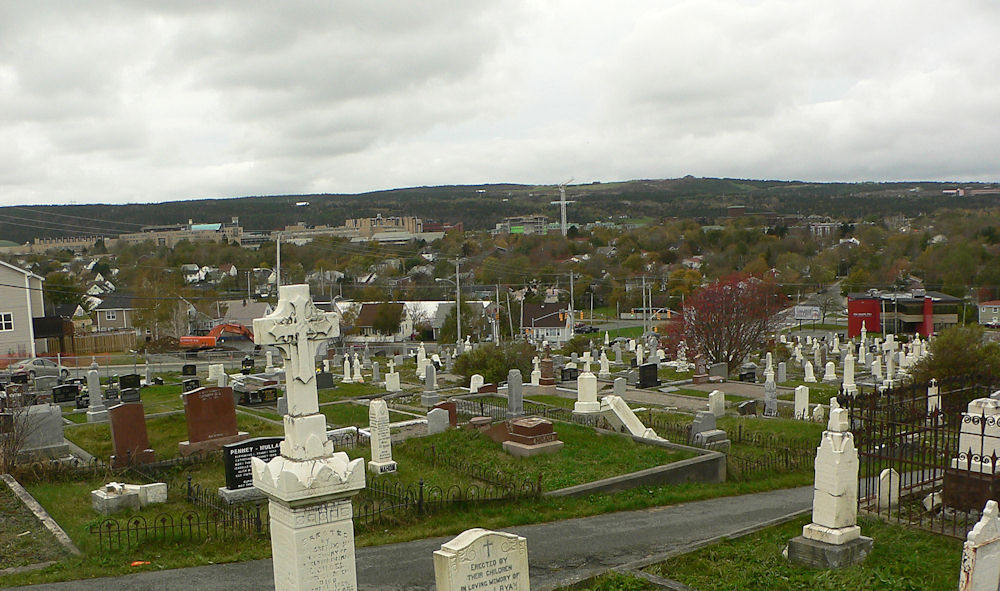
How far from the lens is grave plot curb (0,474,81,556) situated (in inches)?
432

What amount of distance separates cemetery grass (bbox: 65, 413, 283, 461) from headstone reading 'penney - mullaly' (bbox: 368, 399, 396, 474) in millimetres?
Answer: 4970

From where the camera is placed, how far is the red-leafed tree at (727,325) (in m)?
33.3

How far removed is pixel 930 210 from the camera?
156 metres

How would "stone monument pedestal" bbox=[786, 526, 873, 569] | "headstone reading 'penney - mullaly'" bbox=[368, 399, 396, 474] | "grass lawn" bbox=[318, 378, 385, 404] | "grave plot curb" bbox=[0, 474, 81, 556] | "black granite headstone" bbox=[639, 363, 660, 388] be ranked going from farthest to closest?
"black granite headstone" bbox=[639, 363, 660, 388]
"grass lawn" bbox=[318, 378, 385, 404]
"headstone reading 'penney - mullaly'" bbox=[368, 399, 396, 474]
"grave plot curb" bbox=[0, 474, 81, 556]
"stone monument pedestal" bbox=[786, 526, 873, 569]

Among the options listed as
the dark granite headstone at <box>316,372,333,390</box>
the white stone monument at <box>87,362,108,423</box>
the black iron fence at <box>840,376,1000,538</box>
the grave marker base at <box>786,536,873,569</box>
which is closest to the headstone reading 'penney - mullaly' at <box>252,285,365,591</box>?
the grave marker base at <box>786,536,873,569</box>

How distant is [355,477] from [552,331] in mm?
65112

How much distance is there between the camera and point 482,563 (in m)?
7.31

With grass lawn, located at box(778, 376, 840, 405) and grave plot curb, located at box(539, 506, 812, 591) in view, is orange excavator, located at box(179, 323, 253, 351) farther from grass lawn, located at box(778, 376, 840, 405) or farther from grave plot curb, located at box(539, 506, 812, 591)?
grave plot curb, located at box(539, 506, 812, 591)

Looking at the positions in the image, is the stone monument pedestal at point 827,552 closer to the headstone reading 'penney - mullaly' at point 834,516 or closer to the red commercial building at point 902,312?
the headstone reading 'penney - mullaly' at point 834,516

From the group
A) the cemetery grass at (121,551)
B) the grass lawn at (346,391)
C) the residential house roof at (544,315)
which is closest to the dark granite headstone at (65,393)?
the grass lawn at (346,391)

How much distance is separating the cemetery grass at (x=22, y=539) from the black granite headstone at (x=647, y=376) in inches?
790

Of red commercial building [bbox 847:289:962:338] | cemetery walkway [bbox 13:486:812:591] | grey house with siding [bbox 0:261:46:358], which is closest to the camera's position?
cemetery walkway [bbox 13:486:812:591]

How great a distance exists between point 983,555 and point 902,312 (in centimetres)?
5924

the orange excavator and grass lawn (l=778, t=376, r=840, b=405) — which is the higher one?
grass lawn (l=778, t=376, r=840, b=405)
